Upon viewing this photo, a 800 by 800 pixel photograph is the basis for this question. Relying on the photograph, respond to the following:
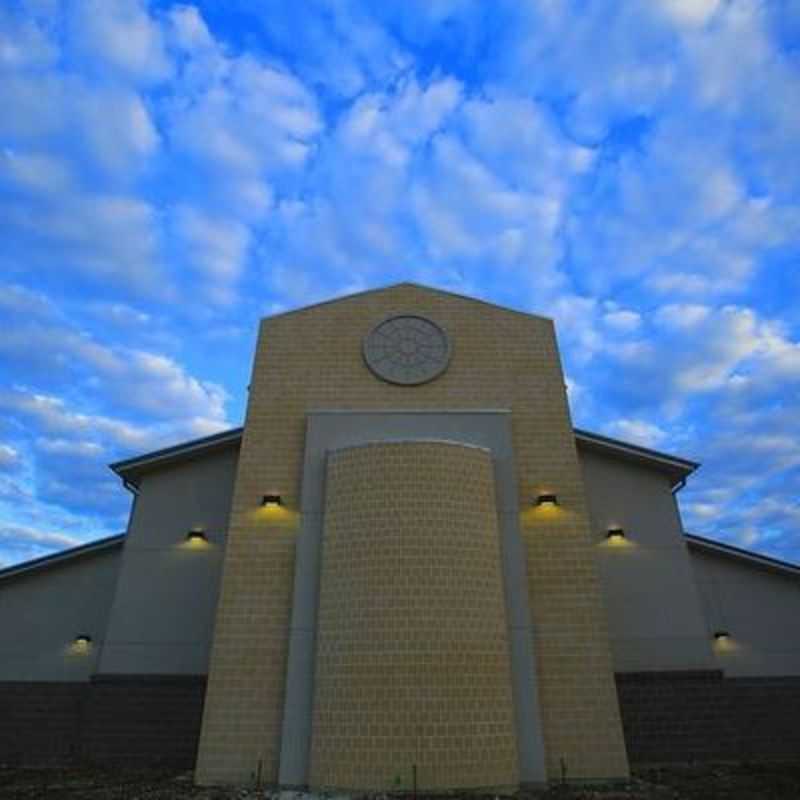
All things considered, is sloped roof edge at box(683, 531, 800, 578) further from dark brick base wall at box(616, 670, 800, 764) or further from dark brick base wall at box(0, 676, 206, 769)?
dark brick base wall at box(0, 676, 206, 769)

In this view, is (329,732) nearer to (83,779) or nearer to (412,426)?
(83,779)

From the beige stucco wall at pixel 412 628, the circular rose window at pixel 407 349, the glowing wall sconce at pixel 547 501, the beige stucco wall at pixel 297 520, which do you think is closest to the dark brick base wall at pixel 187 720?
the beige stucco wall at pixel 297 520

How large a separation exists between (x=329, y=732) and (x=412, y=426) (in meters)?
6.61

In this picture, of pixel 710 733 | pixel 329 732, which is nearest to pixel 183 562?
pixel 329 732

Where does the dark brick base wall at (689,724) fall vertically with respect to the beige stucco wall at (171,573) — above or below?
below

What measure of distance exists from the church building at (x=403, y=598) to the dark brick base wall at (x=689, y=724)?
0.15 ft

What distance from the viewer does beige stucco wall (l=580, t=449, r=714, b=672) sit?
15.1 m

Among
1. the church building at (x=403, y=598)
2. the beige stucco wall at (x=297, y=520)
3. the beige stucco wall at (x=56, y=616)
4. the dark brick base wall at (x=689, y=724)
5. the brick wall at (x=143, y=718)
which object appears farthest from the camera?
the beige stucco wall at (x=56, y=616)

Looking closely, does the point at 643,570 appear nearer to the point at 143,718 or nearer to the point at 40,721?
the point at 143,718

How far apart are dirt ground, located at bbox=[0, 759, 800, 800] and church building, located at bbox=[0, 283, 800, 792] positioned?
541mm

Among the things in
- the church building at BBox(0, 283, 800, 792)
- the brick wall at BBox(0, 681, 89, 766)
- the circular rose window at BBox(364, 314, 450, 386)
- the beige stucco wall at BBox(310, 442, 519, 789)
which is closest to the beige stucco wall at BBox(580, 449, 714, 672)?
the church building at BBox(0, 283, 800, 792)

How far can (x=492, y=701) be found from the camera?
1162 centimetres

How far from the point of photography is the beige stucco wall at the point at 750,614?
55.1ft

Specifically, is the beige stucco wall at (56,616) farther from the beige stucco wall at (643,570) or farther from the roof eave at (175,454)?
the beige stucco wall at (643,570)
